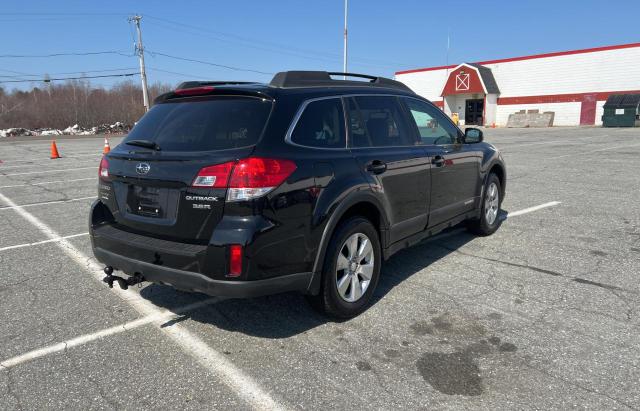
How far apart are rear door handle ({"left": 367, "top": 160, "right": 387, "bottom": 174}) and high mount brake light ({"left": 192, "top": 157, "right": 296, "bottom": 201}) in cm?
99

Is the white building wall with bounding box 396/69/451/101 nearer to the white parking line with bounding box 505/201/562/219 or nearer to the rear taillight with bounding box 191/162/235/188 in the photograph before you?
the white parking line with bounding box 505/201/562/219

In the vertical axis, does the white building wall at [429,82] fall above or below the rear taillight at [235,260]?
above

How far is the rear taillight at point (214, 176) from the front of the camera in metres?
2.90

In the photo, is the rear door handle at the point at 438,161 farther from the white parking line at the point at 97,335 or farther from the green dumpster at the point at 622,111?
the green dumpster at the point at 622,111

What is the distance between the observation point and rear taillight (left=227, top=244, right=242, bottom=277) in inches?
112

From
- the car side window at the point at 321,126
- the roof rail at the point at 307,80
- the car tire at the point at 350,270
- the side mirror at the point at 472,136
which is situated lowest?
the car tire at the point at 350,270

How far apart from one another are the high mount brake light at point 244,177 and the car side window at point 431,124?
210 cm

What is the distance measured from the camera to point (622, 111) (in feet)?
115

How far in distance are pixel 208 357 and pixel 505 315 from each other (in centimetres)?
226


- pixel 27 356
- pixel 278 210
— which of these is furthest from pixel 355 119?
pixel 27 356

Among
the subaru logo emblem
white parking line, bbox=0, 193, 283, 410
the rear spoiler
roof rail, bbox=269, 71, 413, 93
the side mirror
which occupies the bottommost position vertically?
white parking line, bbox=0, 193, 283, 410

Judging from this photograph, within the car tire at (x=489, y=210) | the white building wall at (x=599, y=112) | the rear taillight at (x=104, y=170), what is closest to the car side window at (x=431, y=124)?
the car tire at (x=489, y=210)

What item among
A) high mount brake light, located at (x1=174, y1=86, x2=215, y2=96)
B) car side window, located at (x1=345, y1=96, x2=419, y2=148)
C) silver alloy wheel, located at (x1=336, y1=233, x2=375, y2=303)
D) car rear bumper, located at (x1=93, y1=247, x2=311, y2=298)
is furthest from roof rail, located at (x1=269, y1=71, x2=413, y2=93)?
car rear bumper, located at (x1=93, y1=247, x2=311, y2=298)

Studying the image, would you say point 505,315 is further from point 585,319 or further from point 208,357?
point 208,357
